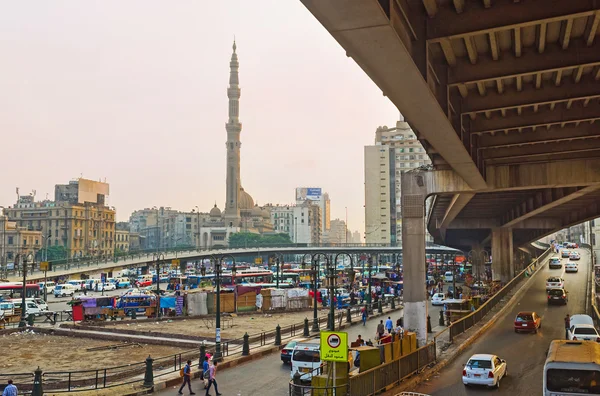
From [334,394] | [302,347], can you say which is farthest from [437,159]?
[334,394]

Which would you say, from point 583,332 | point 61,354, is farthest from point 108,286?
point 583,332

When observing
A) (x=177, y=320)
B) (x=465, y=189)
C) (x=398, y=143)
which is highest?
(x=398, y=143)

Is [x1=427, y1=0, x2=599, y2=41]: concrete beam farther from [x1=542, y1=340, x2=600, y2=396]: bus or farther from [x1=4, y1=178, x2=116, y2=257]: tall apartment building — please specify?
[x1=4, y1=178, x2=116, y2=257]: tall apartment building

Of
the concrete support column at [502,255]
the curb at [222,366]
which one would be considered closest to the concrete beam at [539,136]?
the curb at [222,366]

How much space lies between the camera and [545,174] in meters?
27.2

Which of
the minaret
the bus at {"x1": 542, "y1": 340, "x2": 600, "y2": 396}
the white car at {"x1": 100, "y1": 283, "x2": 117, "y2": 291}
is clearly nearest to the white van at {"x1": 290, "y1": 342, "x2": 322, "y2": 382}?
the bus at {"x1": 542, "y1": 340, "x2": 600, "y2": 396}

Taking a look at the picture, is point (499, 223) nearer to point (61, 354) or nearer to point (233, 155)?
point (61, 354)

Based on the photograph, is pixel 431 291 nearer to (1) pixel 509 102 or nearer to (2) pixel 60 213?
(1) pixel 509 102

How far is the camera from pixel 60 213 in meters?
129

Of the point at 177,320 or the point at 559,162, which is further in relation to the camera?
the point at 177,320

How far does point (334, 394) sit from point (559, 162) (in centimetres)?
1829

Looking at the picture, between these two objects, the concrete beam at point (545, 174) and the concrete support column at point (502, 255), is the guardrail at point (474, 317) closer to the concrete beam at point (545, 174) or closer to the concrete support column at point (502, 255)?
the concrete beam at point (545, 174)

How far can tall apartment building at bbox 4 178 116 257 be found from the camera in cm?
12812

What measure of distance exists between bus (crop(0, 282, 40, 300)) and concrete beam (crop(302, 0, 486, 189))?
55.1 metres
